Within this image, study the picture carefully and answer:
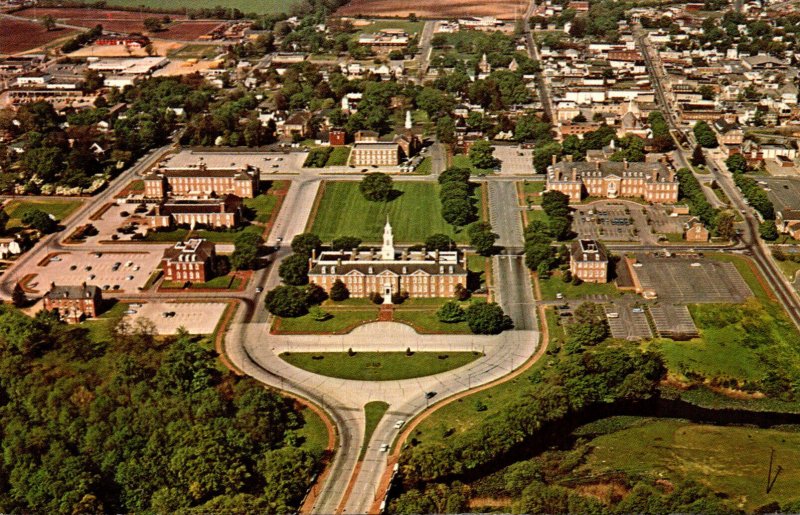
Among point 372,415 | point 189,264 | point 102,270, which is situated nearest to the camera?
point 372,415

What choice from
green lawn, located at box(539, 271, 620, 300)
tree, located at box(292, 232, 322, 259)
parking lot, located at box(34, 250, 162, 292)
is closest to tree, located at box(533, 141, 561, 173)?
green lawn, located at box(539, 271, 620, 300)

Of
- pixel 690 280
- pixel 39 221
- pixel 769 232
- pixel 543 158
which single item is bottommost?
pixel 690 280

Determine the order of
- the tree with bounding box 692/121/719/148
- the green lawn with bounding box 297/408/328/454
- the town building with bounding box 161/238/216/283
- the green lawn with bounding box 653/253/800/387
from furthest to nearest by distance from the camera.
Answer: the tree with bounding box 692/121/719/148 → the town building with bounding box 161/238/216/283 → the green lawn with bounding box 653/253/800/387 → the green lawn with bounding box 297/408/328/454

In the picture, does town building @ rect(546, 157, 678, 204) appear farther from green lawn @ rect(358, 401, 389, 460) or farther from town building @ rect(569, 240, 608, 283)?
green lawn @ rect(358, 401, 389, 460)

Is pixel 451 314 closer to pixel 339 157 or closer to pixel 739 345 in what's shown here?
pixel 739 345

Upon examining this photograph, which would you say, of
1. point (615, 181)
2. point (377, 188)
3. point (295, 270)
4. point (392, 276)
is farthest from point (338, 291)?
point (615, 181)

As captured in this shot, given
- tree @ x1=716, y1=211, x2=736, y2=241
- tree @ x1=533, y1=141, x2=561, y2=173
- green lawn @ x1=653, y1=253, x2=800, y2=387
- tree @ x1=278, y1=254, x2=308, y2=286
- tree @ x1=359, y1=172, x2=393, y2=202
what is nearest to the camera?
green lawn @ x1=653, y1=253, x2=800, y2=387
